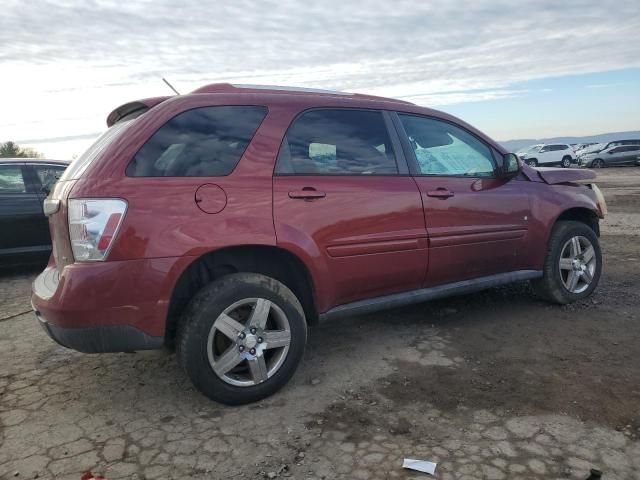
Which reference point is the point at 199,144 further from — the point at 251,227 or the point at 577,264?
the point at 577,264

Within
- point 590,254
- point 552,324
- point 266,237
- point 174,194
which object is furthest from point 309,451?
point 590,254

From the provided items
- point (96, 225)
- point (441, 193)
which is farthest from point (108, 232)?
point (441, 193)

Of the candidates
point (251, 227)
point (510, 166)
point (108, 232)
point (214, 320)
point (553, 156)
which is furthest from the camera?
point (553, 156)

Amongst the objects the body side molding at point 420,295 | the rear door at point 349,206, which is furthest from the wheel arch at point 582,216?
the rear door at point 349,206

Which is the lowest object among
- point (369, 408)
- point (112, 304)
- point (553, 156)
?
point (369, 408)

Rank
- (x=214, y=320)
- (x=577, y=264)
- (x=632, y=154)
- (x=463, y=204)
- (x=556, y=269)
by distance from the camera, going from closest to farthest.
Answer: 1. (x=214, y=320)
2. (x=463, y=204)
3. (x=556, y=269)
4. (x=577, y=264)
5. (x=632, y=154)

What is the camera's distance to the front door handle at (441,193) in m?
3.76

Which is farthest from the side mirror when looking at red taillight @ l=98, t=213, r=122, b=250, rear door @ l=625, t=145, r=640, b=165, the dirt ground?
rear door @ l=625, t=145, r=640, b=165

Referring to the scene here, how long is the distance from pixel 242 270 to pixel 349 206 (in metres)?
0.78

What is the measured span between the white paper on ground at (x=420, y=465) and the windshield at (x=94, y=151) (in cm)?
225

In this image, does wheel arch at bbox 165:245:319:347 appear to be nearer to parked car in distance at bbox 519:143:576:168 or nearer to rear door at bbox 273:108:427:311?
rear door at bbox 273:108:427:311

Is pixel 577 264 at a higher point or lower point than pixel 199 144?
lower

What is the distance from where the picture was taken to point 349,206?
334 centimetres

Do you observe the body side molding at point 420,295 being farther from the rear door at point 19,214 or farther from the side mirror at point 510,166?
the rear door at point 19,214
